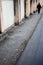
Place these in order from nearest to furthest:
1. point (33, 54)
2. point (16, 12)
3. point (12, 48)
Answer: point (33, 54), point (12, 48), point (16, 12)

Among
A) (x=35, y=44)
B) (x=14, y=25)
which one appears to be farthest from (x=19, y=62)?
(x=14, y=25)

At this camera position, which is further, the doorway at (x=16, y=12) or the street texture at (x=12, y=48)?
the doorway at (x=16, y=12)

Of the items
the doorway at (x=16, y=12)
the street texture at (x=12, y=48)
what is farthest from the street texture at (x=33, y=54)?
the doorway at (x=16, y=12)

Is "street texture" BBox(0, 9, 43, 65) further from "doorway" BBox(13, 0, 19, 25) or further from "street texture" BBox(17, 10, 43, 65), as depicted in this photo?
"doorway" BBox(13, 0, 19, 25)

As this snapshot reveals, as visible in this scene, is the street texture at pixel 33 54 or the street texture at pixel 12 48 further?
the street texture at pixel 12 48

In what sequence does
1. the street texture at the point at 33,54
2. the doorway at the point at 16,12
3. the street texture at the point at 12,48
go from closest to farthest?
1. the street texture at the point at 33,54
2. the street texture at the point at 12,48
3. the doorway at the point at 16,12

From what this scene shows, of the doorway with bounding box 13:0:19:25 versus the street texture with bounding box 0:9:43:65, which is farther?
the doorway with bounding box 13:0:19:25

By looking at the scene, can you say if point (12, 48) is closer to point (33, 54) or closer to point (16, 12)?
point (33, 54)

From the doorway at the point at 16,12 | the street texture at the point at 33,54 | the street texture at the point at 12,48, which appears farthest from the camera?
the doorway at the point at 16,12

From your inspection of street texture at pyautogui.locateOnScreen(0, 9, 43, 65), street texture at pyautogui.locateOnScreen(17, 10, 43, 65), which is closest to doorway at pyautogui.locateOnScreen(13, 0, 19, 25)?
street texture at pyautogui.locateOnScreen(0, 9, 43, 65)

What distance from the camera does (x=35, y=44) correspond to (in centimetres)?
1491

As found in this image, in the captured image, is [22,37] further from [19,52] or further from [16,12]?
[16,12]

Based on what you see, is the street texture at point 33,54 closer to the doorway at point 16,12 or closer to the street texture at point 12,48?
the street texture at point 12,48

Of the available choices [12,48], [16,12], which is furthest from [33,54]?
[16,12]
